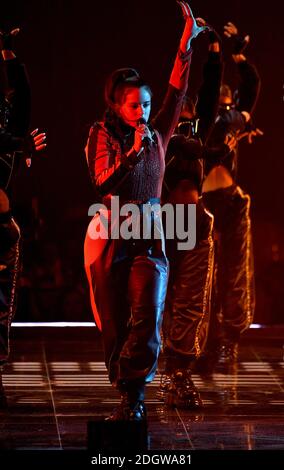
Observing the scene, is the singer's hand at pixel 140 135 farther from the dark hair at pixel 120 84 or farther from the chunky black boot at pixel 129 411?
the chunky black boot at pixel 129 411

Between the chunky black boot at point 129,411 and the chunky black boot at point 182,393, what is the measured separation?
691mm

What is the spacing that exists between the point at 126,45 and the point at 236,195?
7.29 feet

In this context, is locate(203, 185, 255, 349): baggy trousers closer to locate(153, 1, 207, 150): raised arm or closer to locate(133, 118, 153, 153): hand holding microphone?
locate(153, 1, 207, 150): raised arm

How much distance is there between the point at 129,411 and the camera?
624 centimetres

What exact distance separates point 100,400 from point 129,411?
99cm

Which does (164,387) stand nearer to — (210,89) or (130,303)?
(130,303)

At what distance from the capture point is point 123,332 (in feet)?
20.9

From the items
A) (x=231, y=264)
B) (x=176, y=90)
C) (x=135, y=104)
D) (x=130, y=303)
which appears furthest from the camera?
(x=231, y=264)

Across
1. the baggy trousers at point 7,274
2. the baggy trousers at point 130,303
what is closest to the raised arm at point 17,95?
the baggy trousers at point 7,274

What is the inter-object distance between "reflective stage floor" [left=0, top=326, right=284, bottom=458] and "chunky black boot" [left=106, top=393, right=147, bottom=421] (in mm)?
125

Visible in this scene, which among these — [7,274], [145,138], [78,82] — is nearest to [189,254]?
[7,274]

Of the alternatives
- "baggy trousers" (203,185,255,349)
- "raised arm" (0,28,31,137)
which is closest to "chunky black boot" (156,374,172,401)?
"baggy trousers" (203,185,255,349)

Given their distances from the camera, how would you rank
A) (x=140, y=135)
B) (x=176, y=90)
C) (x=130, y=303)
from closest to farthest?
1. (x=140, y=135)
2. (x=130, y=303)
3. (x=176, y=90)
